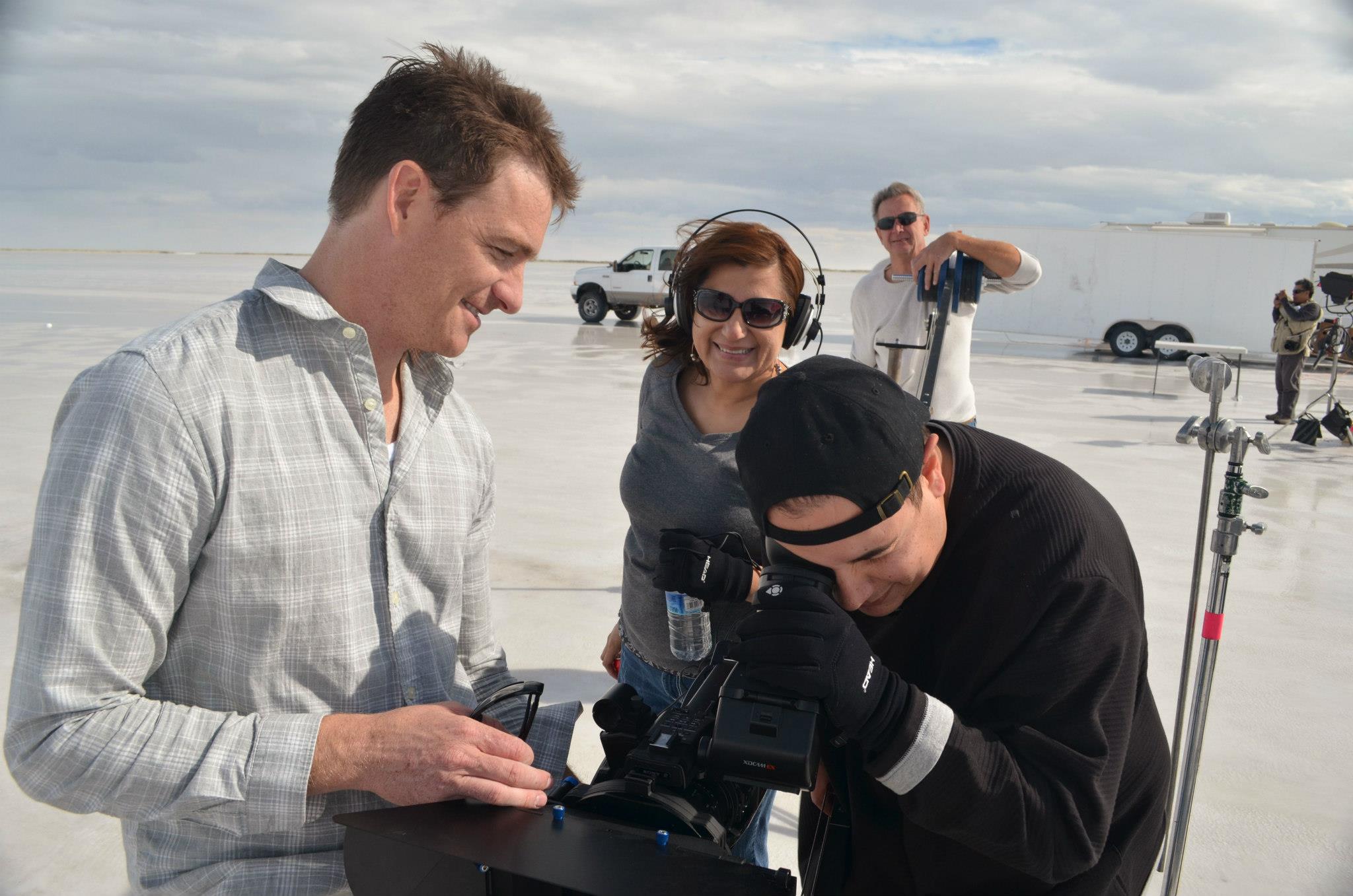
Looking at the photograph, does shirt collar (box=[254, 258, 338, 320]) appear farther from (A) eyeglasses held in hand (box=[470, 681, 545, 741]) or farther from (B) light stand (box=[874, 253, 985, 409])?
(B) light stand (box=[874, 253, 985, 409])

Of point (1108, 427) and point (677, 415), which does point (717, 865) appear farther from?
point (1108, 427)

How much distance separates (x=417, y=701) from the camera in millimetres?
1678

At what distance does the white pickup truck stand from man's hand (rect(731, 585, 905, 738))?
2255cm

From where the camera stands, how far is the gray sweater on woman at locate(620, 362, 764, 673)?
2516 millimetres

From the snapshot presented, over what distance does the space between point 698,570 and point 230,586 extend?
3.64 ft

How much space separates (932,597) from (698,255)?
1594 mm

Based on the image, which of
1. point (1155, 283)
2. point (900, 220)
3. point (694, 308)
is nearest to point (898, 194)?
point (900, 220)

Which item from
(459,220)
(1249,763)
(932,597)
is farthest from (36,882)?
(1249,763)

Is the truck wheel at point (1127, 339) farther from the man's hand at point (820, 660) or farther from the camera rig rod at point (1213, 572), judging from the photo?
the man's hand at point (820, 660)

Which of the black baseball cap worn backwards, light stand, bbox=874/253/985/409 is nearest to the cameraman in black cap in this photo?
the black baseball cap worn backwards

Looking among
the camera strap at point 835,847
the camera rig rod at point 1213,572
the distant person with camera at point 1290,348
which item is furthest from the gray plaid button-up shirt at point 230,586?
the distant person with camera at point 1290,348

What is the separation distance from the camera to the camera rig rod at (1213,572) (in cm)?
260

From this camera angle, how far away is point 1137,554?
22.2 feet

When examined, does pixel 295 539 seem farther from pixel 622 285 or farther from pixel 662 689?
pixel 622 285
